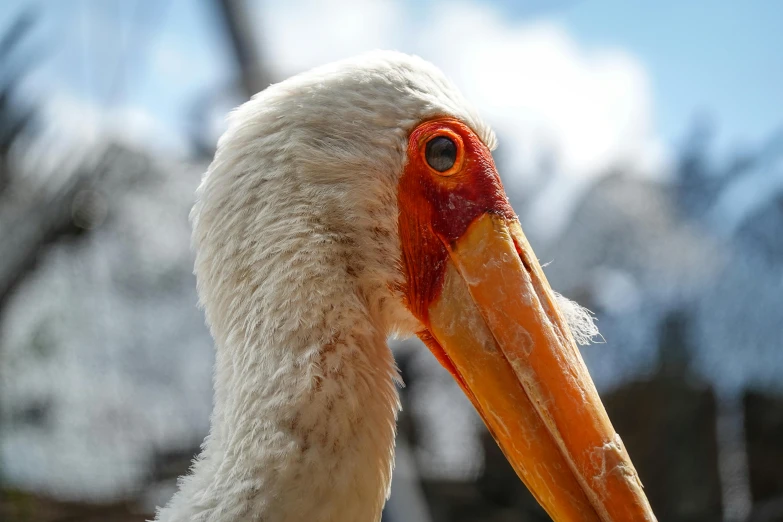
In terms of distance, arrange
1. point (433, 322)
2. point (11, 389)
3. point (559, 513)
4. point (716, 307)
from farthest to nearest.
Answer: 1. point (11, 389)
2. point (716, 307)
3. point (433, 322)
4. point (559, 513)

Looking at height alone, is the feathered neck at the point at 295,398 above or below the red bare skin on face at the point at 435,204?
below

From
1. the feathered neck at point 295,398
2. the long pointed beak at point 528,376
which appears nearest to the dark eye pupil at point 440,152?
the long pointed beak at point 528,376

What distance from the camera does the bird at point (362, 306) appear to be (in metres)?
1.29

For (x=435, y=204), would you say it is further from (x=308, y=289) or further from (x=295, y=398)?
(x=295, y=398)

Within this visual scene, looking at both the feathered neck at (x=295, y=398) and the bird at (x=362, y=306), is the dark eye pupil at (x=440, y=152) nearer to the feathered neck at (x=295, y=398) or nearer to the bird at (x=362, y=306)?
the bird at (x=362, y=306)

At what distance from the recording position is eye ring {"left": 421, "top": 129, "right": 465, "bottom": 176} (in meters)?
1.46

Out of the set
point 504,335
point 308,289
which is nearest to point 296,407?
point 308,289

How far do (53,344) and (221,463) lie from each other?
5.37m

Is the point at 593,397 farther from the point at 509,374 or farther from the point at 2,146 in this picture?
the point at 2,146

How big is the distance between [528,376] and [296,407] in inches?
17.7

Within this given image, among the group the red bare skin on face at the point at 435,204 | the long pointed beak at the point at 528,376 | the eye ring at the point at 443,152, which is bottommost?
the long pointed beak at the point at 528,376

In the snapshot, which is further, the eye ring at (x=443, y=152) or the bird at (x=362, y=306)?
the eye ring at (x=443, y=152)

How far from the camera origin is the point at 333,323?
1.36m

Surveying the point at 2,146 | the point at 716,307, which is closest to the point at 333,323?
the point at 716,307
